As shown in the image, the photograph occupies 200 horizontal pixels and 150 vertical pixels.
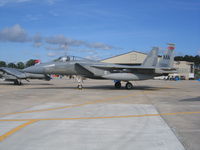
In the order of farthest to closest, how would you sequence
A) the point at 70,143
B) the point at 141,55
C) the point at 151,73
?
the point at 141,55 < the point at 151,73 < the point at 70,143

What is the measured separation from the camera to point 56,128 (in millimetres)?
5672

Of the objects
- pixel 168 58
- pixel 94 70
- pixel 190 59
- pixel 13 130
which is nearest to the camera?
pixel 13 130

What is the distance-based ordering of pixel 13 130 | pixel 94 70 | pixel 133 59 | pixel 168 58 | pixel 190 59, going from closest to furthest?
pixel 13 130 < pixel 94 70 < pixel 168 58 < pixel 133 59 < pixel 190 59

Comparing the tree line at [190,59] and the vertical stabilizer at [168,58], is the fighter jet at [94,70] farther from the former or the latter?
the tree line at [190,59]

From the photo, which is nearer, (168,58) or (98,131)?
(98,131)

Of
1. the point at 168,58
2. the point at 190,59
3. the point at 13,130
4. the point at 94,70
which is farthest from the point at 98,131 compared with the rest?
the point at 190,59

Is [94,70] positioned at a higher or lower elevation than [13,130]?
higher

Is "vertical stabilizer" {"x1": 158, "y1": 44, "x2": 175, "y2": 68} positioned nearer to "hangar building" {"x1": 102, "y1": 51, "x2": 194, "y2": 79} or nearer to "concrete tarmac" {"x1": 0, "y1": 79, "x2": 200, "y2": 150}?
"concrete tarmac" {"x1": 0, "y1": 79, "x2": 200, "y2": 150}

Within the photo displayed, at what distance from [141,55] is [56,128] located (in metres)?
62.5

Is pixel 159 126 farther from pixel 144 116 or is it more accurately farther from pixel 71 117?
pixel 71 117

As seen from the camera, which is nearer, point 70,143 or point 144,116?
point 70,143

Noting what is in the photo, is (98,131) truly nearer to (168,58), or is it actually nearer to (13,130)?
(13,130)

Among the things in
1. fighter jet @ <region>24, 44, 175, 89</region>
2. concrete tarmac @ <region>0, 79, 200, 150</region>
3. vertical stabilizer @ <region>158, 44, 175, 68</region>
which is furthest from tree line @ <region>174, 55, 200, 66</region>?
concrete tarmac @ <region>0, 79, 200, 150</region>

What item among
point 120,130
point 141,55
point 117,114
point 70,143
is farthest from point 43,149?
point 141,55
